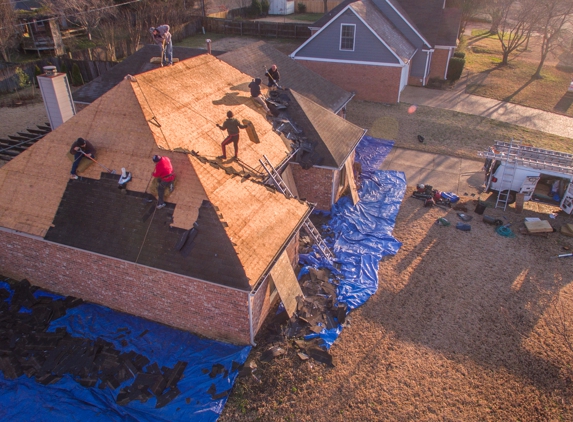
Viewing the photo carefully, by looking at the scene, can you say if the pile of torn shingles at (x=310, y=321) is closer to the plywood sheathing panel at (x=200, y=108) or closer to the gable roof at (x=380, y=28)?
the plywood sheathing panel at (x=200, y=108)

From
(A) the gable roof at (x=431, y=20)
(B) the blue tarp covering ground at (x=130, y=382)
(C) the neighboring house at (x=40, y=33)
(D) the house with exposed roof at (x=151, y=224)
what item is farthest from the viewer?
(A) the gable roof at (x=431, y=20)

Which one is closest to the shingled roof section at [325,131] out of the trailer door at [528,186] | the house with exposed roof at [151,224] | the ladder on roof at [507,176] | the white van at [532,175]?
the house with exposed roof at [151,224]

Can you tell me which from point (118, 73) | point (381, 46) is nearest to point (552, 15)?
point (381, 46)

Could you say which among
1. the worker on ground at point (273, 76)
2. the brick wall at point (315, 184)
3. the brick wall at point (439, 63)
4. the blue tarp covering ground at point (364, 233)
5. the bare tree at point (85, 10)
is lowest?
the blue tarp covering ground at point (364, 233)

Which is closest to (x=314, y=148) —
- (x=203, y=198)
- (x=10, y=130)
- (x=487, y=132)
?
(x=203, y=198)

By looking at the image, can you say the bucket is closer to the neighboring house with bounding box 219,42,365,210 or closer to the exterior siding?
the neighboring house with bounding box 219,42,365,210

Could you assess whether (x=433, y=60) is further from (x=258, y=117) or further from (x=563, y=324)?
(x=563, y=324)

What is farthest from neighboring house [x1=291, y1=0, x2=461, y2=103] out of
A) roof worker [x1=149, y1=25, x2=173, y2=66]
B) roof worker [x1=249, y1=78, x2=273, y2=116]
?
roof worker [x1=149, y1=25, x2=173, y2=66]
